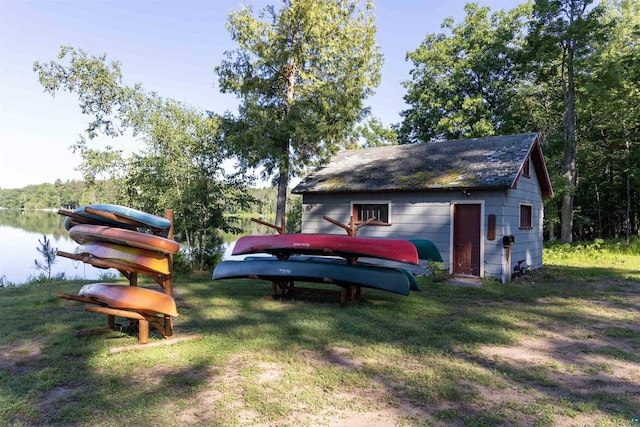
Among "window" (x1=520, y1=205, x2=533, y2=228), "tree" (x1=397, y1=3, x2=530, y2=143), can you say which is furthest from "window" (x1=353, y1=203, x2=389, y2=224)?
"tree" (x1=397, y1=3, x2=530, y2=143)

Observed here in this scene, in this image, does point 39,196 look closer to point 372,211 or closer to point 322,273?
point 372,211

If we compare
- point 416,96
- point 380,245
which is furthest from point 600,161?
point 380,245

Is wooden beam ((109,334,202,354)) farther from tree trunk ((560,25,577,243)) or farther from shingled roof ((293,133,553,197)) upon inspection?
tree trunk ((560,25,577,243))

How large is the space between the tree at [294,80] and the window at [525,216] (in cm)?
663

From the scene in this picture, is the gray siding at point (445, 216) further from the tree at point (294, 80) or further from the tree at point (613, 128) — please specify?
the tree at point (613, 128)

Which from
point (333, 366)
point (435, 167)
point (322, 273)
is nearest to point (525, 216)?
point (435, 167)

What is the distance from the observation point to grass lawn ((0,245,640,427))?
9.95ft

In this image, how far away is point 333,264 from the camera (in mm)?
7113

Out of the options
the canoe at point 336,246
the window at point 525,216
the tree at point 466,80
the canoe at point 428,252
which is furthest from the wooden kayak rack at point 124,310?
the tree at point 466,80

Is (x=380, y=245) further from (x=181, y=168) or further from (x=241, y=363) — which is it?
(x=181, y=168)

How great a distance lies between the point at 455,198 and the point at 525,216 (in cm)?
298

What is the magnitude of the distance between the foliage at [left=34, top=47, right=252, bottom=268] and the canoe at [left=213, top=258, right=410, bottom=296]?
15.9ft

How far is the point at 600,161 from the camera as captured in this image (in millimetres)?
22359

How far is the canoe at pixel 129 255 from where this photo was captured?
460 centimetres
